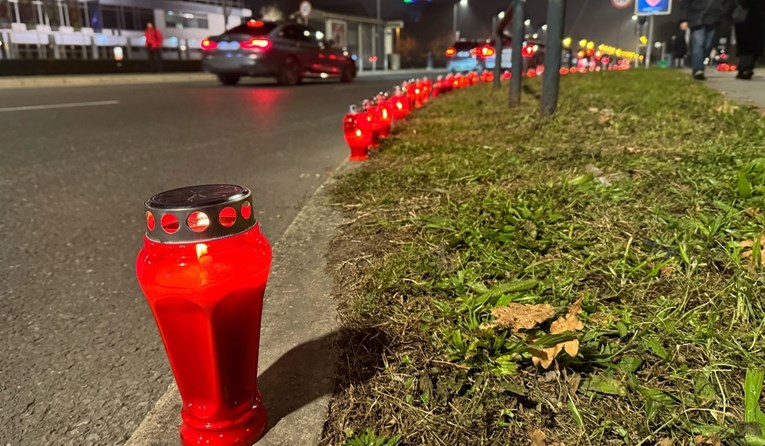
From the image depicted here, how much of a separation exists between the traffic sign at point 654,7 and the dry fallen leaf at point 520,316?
2707 cm

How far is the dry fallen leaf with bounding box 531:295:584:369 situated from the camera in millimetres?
1495

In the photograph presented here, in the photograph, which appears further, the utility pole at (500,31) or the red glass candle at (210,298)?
the utility pole at (500,31)

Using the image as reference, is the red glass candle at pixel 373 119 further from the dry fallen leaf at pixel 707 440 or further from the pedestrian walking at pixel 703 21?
the pedestrian walking at pixel 703 21

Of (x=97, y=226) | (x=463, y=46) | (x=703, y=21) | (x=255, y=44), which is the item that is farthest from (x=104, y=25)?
(x=97, y=226)

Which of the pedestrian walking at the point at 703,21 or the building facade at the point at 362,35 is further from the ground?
the building facade at the point at 362,35

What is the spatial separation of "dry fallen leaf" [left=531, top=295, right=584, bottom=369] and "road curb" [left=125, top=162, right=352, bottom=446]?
1.85 ft

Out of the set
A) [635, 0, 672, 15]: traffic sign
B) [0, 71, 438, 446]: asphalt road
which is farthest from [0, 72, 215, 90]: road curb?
[635, 0, 672, 15]: traffic sign

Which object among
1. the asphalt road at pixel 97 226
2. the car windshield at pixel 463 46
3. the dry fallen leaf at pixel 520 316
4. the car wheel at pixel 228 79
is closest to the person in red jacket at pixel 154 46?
the car wheel at pixel 228 79

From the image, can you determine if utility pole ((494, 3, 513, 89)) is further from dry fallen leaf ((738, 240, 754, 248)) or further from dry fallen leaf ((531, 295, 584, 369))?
dry fallen leaf ((531, 295, 584, 369))

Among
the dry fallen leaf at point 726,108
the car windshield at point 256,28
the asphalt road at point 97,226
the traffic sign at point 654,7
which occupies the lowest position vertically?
the asphalt road at point 97,226

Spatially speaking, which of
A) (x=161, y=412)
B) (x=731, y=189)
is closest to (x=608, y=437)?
(x=161, y=412)

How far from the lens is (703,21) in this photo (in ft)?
32.3

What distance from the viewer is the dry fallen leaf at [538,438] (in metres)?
1.27

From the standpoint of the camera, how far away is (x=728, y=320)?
1.66m
